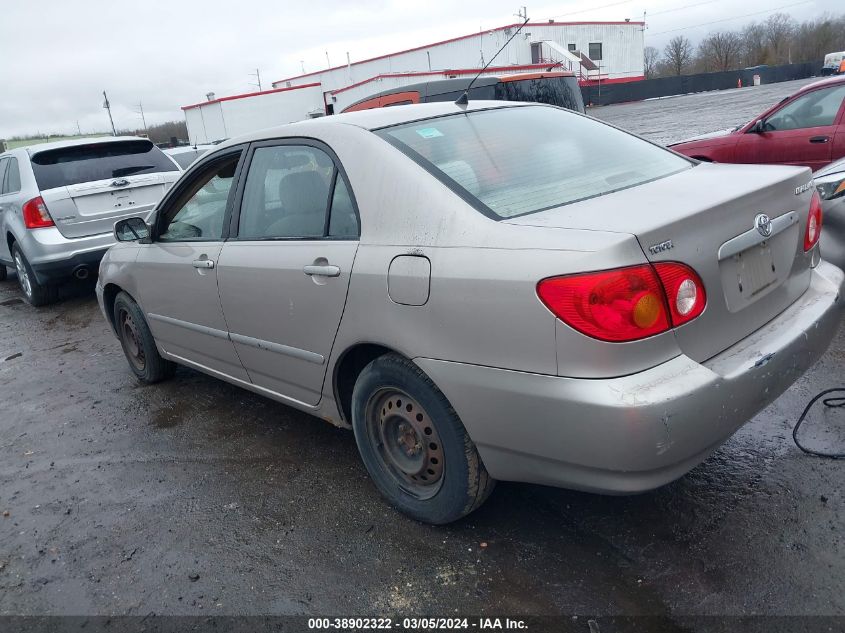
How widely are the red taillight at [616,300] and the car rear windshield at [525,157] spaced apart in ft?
1.54

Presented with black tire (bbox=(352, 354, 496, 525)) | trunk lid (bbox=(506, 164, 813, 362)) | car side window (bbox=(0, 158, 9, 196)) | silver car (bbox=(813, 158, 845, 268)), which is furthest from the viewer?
car side window (bbox=(0, 158, 9, 196))

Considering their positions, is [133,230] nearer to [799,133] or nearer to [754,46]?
[799,133]

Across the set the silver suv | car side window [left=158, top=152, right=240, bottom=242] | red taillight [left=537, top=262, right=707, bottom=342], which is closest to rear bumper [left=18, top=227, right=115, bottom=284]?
the silver suv

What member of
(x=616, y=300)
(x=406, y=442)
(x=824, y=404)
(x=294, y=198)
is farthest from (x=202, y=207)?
(x=824, y=404)

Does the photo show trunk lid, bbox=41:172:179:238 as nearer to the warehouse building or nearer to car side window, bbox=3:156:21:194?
car side window, bbox=3:156:21:194

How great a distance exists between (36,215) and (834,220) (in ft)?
24.7

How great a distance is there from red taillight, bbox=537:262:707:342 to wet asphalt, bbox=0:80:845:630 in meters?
0.95

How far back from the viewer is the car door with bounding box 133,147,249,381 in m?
3.73

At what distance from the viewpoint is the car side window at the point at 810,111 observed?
707 cm

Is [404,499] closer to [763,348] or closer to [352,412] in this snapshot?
[352,412]

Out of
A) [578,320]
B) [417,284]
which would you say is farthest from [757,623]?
[417,284]

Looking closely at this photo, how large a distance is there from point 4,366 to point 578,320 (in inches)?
225

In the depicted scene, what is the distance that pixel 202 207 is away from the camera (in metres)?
3.97

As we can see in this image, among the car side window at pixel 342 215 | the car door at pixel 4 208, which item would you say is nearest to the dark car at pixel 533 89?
the car door at pixel 4 208
